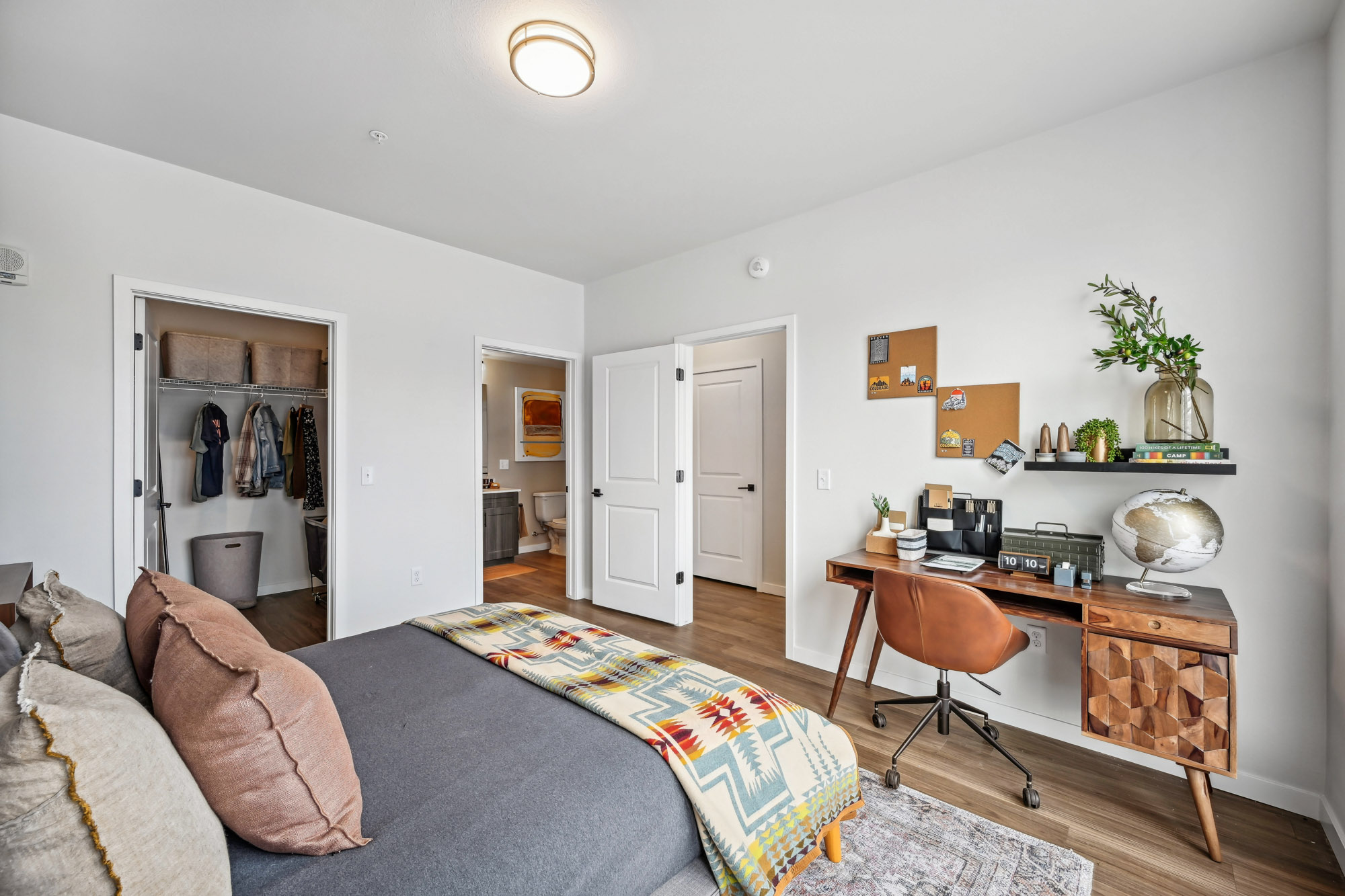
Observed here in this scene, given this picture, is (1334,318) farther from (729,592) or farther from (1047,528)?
(729,592)

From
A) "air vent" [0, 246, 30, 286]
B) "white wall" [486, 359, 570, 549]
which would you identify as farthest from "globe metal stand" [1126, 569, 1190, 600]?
"white wall" [486, 359, 570, 549]

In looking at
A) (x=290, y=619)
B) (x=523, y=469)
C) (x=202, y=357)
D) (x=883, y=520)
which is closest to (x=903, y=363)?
(x=883, y=520)

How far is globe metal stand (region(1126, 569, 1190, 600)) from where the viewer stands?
2059 mm

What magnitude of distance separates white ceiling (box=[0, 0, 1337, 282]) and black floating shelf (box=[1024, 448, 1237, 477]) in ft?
4.87

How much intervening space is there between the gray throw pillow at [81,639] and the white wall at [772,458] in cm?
425

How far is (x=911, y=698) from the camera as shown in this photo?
255 cm

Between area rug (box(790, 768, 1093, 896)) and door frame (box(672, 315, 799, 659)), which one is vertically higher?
door frame (box(672, 315, 799, 659))

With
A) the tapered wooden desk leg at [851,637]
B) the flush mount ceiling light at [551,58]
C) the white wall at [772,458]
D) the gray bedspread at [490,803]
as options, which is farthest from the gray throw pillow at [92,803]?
the white wall at [772,458]

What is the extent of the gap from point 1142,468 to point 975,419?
2.31ft

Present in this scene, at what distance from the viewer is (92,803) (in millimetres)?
692

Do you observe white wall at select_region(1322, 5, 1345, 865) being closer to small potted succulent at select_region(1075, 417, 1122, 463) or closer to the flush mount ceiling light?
small potted succulent at select_region(1075, 417, 1122, 463)

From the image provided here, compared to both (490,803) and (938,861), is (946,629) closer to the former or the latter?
(938,861)

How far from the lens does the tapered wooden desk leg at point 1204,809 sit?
5.88 ft

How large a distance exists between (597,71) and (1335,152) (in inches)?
99.7
